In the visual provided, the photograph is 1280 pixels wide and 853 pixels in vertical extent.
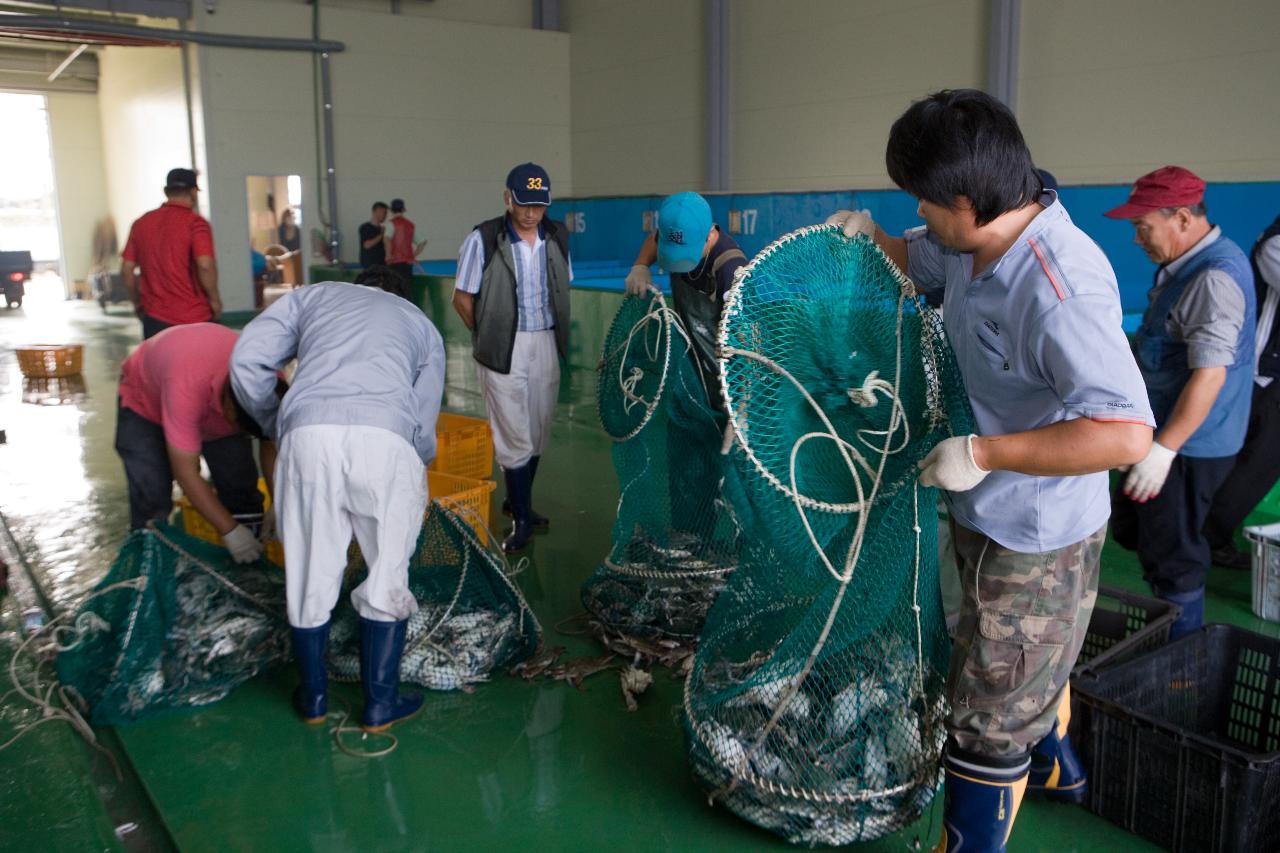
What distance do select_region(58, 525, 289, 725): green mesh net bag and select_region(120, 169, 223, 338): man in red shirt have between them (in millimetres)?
3531

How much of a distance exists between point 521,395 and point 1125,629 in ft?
Result: 8.56

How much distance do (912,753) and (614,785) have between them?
2.71 feet

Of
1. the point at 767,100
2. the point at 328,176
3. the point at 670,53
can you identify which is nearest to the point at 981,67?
the point at 767,100

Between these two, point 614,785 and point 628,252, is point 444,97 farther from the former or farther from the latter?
point 614,785

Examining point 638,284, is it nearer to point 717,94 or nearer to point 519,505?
point 519,505

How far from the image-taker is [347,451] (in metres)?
2.70

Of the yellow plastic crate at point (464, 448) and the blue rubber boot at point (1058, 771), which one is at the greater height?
the yellow plastic crate at point (464, 448)

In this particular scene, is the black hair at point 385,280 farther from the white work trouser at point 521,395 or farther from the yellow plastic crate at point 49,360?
the yellow plastic crate at point 49,360

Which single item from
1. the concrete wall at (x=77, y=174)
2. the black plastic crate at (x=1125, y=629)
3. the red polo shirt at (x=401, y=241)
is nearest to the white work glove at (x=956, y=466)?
the black plastic crate at (x=1125, y=629)

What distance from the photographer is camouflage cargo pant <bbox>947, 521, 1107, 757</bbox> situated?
6.11ft

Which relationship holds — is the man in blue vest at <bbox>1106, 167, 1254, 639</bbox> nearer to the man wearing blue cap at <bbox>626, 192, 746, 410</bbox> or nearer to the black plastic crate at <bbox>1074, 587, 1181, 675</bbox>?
the black plastic crate at <bbox>1074, 587, 1181, 675</bbox>

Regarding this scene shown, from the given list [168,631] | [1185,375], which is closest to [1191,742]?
[1185,375]

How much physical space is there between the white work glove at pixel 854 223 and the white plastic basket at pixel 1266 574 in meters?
2.28

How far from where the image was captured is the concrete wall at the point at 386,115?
1273 centimetres
